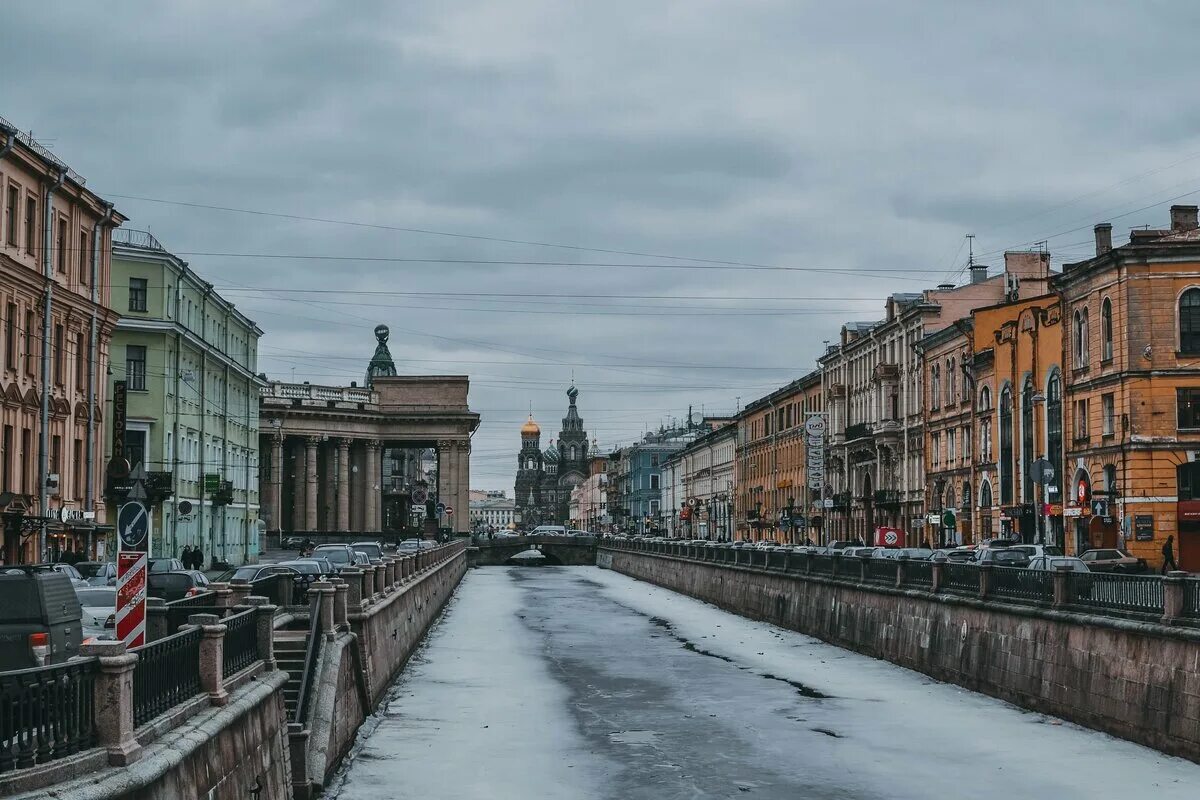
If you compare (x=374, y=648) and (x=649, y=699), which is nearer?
(x=374, y=648)

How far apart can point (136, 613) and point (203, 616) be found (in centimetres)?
78

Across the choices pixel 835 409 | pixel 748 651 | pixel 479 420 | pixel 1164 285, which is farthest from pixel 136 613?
pixel 479 420

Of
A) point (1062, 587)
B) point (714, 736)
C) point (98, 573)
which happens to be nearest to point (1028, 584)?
point (1062, 587)

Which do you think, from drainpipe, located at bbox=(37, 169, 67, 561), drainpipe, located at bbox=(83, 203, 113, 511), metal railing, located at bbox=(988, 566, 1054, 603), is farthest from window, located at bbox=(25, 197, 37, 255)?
metal railing, located at bbox=(988, 566, 1054, 603)

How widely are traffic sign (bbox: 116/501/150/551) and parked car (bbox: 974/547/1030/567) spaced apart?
88.5ft

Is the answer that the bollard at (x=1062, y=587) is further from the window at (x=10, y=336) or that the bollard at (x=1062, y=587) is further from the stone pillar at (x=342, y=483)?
the stone pillar at (x=342, y=483)

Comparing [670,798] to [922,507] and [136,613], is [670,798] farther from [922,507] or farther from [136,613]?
[922,507]

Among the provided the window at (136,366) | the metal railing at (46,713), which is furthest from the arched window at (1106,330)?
the metal railing at (46,713)

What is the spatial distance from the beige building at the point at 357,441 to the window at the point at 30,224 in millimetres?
81084

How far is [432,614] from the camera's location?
54531 millimetres

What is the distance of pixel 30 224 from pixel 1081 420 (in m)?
36.6

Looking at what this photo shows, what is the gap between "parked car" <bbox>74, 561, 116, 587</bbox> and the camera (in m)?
37.8

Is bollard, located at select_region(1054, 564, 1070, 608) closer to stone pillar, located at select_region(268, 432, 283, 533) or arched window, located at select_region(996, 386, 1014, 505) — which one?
arched window, located at select_region(996, 386, 1014, 505)

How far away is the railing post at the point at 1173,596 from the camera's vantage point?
73.7 ft
